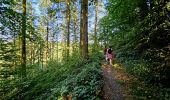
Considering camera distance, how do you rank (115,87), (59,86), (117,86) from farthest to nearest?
(59,86), (117,86), (115,87)

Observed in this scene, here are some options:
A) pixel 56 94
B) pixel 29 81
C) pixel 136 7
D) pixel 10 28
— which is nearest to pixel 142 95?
pixel 56 94

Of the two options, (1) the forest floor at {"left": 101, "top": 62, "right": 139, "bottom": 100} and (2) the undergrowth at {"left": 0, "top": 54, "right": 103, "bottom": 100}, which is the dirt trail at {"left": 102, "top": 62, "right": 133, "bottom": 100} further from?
(2) the undergrowth at {"left": 0, "top": 54, "right": 103, "bottom": 100}

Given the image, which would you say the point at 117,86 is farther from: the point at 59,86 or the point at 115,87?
the point at 59,86

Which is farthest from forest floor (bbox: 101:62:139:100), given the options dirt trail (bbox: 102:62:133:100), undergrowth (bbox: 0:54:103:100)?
undergrowth (bbox: 0:54:103:100)

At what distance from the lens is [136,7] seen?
70.9 feet

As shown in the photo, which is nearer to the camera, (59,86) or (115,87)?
(115,87)

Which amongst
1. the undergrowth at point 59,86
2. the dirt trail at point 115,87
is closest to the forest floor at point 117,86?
the dirt trail at point 115,87

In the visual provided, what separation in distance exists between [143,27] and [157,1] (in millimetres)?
1922

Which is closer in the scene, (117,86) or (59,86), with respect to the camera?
(117,86)

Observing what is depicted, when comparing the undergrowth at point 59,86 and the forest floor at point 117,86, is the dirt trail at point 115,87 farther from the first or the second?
the undergrowth at point 59,86

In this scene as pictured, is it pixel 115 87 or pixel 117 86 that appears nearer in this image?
pixel 115 87

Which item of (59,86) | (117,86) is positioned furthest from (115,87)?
(59,86)

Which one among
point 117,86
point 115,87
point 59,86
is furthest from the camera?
point 59,86

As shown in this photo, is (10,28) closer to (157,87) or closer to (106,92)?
(106,92)
